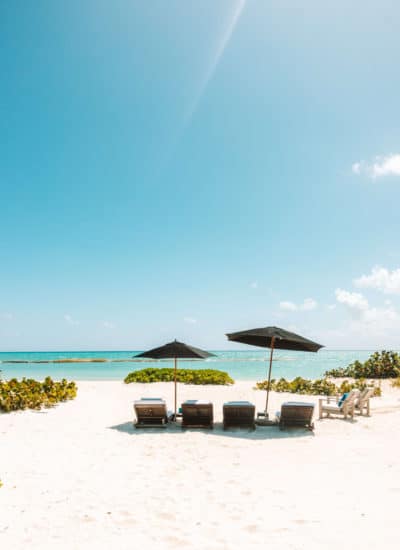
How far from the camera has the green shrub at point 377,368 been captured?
21.6 metres

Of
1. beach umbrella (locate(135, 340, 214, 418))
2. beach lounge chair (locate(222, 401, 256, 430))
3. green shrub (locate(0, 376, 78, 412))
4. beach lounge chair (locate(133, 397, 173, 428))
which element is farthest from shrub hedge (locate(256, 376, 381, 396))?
green shrub (locate(0, 376, 78, 412))

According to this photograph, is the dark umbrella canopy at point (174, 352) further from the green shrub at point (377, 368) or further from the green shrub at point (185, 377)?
the green shrub at point (377, 368)

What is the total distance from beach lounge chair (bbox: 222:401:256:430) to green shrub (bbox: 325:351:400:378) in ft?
49.1

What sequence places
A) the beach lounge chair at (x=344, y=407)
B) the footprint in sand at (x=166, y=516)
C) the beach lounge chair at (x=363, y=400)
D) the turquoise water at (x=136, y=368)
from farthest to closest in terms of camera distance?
the turquoise water at (x=136, y=368) → the beach lounge chair at (x=363, y=400) → the beach lounge chair at (x=344, y=407) → the footprint in sand at (x=166, y=516)

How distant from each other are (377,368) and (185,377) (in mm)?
11232

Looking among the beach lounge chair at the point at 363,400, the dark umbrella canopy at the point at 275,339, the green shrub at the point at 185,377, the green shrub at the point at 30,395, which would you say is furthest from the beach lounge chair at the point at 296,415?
the green shrub at the point at 185,377

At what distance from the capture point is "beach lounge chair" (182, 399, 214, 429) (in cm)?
889

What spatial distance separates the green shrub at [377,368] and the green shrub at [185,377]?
25.3 ft

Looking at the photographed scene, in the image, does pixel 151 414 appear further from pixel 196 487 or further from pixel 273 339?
pixel 196 487

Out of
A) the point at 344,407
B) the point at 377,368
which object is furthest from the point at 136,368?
the point at 344,407

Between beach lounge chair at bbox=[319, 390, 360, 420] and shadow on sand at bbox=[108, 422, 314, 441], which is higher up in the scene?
beach lounge chair at bbox=[319, 390, 360, 420]

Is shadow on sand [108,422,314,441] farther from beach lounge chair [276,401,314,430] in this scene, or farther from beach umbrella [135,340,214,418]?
beach umbrella [135,340,214,418]

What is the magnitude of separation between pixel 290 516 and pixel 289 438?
413 cm

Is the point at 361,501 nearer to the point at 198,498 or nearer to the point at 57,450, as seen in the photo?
the point at 198,498
